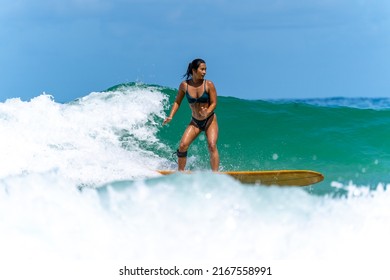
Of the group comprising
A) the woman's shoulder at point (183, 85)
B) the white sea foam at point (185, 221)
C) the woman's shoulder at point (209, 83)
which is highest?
the woman's shoulder at point (183, 85)

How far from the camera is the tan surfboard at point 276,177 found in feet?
26.9

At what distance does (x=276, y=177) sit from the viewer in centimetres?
827

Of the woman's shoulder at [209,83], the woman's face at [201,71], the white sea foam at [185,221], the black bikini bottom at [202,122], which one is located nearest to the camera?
the white sea foam at [185,221]

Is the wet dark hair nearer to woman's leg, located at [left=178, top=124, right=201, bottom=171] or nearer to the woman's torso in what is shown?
the woman's torso

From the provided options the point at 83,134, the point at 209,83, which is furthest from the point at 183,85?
the point at 83,134

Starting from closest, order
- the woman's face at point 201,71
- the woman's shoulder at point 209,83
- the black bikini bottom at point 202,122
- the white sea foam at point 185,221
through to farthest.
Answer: the white sea foam at point 185,221 < the woman's face at point 201,71 < the woman's shoulder at point 209,83 < the black bikini bottom at point 202,122

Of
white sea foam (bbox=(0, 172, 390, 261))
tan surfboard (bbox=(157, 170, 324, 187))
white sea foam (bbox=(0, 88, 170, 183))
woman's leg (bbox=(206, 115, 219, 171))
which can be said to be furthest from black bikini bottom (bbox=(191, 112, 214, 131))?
white sea foam (bbox=(0, 172, 390, 261))

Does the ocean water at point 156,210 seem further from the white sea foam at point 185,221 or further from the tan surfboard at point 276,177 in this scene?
the tan surfboard at point 276,177

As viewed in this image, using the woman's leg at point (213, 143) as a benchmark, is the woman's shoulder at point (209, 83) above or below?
above

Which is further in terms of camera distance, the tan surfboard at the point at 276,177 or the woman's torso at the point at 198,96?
the woman's torso at the point at 198,96

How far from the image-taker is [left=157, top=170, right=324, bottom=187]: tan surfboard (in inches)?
323

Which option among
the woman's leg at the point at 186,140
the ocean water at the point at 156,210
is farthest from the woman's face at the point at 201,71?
the ocean water at the point at 156,210

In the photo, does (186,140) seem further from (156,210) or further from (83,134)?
(83,134)

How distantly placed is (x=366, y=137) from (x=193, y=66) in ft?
22.3
